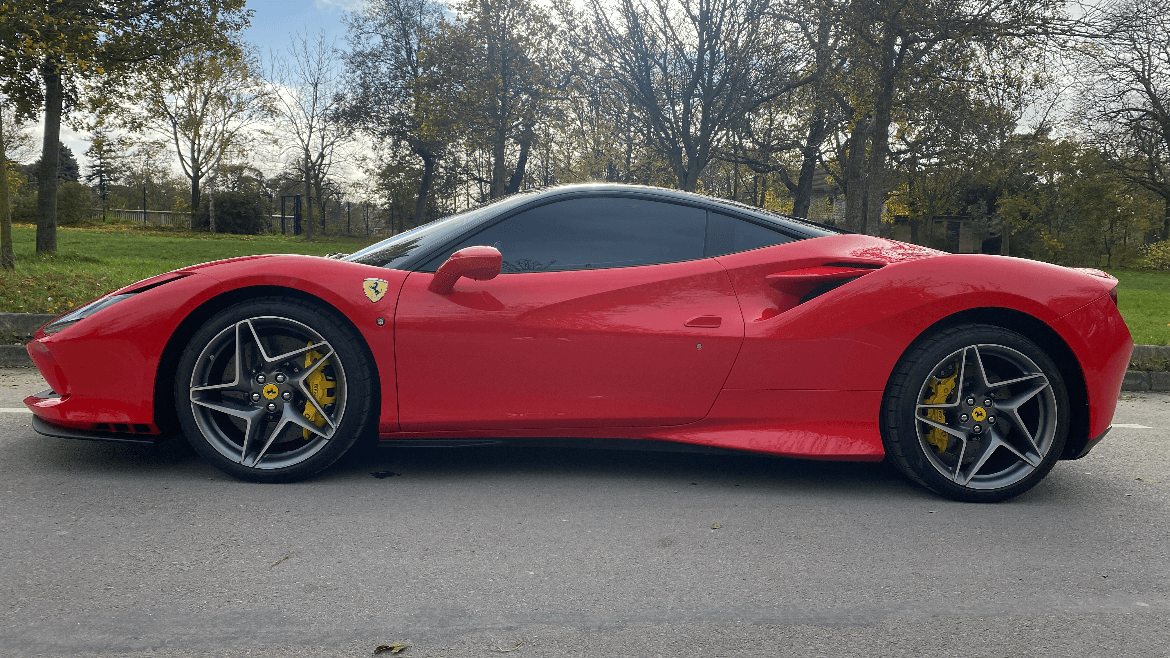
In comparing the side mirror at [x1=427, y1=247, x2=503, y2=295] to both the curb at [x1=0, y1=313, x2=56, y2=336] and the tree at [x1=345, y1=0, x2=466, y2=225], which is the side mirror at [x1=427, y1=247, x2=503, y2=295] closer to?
the curb at [x1=0, y1=313, x2=56, y2=336]

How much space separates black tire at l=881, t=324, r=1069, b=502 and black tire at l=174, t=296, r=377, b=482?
208cm

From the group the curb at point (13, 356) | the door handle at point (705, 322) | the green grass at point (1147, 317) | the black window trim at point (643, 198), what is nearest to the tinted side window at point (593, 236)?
the black window trim at point (643, 198)

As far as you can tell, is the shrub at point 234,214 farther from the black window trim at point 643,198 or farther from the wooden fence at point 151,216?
the black window trim at point 643,198

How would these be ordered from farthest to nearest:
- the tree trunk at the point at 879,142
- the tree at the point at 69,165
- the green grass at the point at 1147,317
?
1. the tree at the point at 69,165
2. the tree trunk at the point at 879,142
3. the green grass at the point at 1147,317

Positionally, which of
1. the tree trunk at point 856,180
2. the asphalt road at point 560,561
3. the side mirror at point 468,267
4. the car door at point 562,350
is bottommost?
the asphalt road at point 560,561

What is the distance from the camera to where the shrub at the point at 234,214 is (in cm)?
3559

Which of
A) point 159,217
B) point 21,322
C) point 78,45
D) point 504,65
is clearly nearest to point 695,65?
point 504,65

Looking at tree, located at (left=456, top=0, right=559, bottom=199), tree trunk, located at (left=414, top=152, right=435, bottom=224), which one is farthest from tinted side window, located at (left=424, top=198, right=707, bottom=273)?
tree trunk, located at (left=414, top=152, right=435, bottom=224)

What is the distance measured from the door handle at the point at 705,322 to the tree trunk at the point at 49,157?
12.9 meters

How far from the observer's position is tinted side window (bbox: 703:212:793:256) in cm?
334

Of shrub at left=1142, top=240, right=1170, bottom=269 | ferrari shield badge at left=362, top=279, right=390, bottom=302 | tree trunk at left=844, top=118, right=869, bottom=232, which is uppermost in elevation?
tree trunk at left=844, top=118, right=869, bottom=232

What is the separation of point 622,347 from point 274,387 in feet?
4.41

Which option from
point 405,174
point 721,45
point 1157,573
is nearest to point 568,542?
point 1157,573

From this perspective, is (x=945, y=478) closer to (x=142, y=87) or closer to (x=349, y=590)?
(x=349, y=590)
